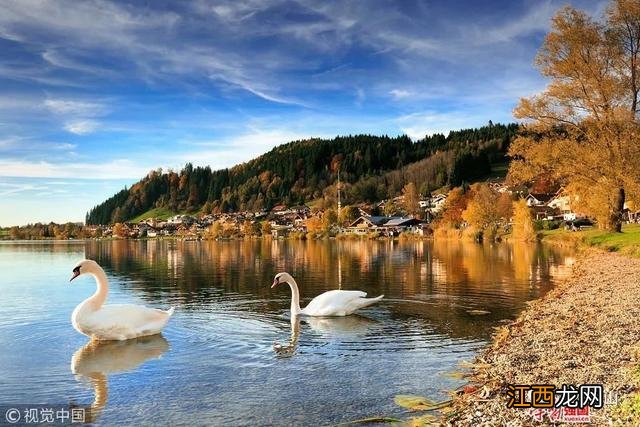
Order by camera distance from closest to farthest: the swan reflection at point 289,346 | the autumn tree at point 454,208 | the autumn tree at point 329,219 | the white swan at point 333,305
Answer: the swan reflection at point 289,346 → the white swan at point 333,305 → the autumn tree at point 454,208 → the autumn tree at point 329,219

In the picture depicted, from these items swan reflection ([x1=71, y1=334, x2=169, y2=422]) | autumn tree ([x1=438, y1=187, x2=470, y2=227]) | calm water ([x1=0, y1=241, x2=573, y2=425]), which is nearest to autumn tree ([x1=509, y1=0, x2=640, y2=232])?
calm water ([x1=0, y1=241, x2=573, y2=425])

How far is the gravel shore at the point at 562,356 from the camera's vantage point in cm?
876

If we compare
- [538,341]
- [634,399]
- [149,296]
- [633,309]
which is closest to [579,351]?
[538,341]

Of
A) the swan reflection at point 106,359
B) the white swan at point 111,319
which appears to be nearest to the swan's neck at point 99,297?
the white swan at point 111,319

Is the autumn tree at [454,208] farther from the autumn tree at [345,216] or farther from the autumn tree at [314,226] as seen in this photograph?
the autumn tree at [345,216]

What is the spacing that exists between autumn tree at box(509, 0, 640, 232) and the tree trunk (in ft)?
0.34

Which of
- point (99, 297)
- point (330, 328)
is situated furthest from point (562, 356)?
point (99, 297)

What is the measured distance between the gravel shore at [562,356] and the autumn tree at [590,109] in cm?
2471

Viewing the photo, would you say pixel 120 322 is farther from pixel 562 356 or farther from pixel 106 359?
pixel 562 356

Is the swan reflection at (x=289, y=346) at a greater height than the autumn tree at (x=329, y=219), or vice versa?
the autumn tree at (x=329, y=219)

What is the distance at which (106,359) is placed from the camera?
1450 centimetres

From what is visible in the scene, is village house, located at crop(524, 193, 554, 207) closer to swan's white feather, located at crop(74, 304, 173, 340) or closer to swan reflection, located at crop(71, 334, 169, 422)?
swan's white feather, located at crop(74, 304, 173, 340)

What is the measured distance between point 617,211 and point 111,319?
44060 millimetres

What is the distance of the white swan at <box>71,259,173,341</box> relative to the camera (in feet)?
53.1
